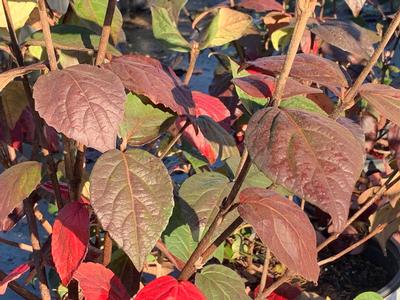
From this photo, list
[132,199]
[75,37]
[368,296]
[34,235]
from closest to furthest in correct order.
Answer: [132,199] → [75,37] → [34,235] → [368,296]

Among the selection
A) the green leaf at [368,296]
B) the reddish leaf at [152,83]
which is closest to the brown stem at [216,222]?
the reddish leaf at [152,83]

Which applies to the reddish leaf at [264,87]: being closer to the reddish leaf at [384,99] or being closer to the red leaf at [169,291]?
the reddish leaf at [384,99]

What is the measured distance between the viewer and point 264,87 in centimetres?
84

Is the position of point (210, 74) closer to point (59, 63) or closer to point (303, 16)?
point (59, 63)

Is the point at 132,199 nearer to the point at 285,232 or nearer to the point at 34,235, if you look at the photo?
the point at 285,232

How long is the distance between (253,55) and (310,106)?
89cm

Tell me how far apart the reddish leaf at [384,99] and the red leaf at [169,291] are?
1.10 feet

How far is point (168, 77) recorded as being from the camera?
90cm

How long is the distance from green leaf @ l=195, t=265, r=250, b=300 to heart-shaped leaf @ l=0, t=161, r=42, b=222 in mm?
273

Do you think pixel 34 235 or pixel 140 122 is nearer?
pixel 140 122

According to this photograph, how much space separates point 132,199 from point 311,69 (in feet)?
0.91

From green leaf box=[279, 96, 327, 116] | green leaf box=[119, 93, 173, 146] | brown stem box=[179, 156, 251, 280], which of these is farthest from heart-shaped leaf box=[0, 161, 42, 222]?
green leaf box=[279, 96, 327, 116]

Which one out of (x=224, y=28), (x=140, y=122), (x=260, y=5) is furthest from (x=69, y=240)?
(x=260, y=5)

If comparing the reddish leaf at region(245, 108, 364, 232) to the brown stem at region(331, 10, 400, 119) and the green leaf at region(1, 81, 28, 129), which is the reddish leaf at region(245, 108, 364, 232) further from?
the green leaf at region(1, 81, 28, 129)
